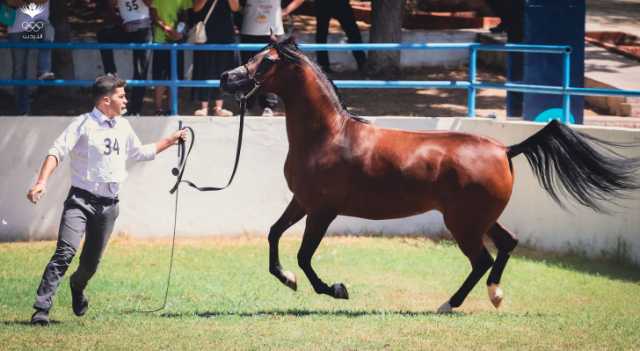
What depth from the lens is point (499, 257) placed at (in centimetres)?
986

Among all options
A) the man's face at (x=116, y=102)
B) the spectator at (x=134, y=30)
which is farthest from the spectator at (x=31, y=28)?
the man's face at (x=116, y=102)

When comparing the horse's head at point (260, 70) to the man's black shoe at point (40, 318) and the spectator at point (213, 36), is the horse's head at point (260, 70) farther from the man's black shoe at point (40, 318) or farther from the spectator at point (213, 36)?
the spectator at point (213, 36)

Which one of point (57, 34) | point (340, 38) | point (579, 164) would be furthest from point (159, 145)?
point (340, 38)

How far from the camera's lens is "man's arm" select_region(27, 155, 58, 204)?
822 centimetres

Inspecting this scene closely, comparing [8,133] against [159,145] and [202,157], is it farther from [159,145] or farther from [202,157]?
[159,145]

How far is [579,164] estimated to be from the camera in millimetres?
9758

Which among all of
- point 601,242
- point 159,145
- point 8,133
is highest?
point 159,145

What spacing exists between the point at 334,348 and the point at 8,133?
21.2 feet

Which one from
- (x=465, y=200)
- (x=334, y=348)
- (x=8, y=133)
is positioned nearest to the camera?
(x=334, y=348)

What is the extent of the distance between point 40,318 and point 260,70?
105 inches

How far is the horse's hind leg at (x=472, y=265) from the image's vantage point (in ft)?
31.6

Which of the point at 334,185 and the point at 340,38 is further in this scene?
the point at 340,38

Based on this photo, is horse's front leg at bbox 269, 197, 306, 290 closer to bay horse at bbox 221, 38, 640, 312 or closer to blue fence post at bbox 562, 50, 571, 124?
bay horse at bbox 221, 38, 640, 312

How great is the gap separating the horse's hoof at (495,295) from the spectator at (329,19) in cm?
772
